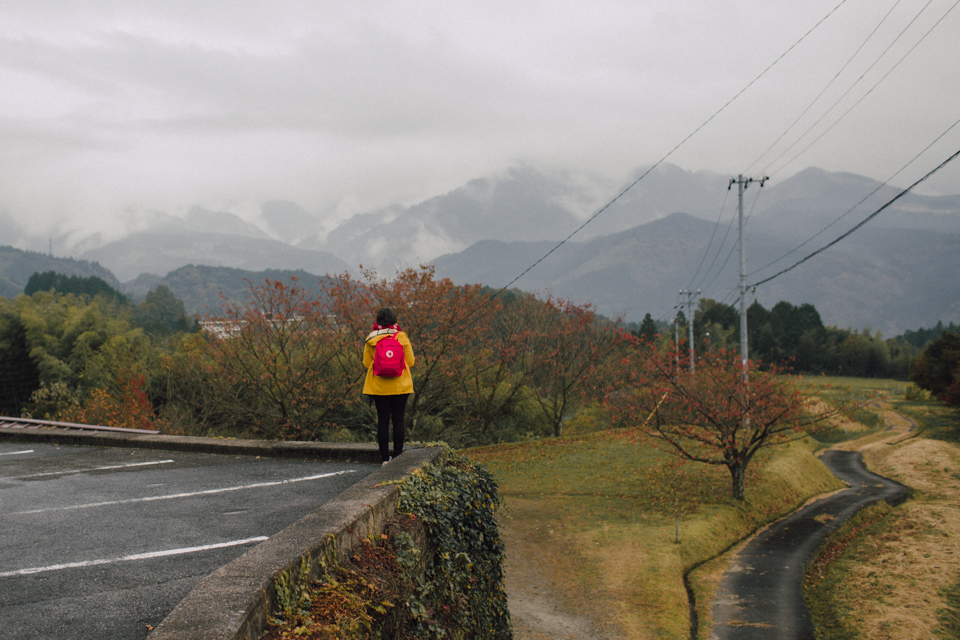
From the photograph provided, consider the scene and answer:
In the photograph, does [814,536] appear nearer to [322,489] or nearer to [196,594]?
[322,489]

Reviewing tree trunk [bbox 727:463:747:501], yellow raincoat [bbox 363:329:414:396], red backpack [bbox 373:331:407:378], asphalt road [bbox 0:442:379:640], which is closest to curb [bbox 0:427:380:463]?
asphalt road [bbox 0:442:379:640]

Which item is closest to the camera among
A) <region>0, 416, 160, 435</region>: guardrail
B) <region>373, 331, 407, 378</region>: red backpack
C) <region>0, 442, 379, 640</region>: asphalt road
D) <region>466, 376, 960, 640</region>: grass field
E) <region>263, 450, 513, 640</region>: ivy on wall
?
<region>263, 450, 513, 640</region>: ivy on wall

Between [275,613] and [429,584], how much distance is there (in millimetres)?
2228

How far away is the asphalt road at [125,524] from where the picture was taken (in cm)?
412

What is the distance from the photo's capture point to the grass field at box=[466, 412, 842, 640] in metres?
12.1

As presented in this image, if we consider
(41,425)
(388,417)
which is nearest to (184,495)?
(388,417)

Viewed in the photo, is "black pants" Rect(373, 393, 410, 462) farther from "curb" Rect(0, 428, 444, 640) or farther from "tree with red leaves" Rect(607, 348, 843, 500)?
"tree with red leaves" Rect(607, 348, 843, 500)

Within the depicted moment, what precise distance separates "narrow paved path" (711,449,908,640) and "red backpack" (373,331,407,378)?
9081 mm

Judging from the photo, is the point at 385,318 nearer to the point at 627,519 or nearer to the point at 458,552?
the point at 458,552

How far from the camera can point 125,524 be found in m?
5.91

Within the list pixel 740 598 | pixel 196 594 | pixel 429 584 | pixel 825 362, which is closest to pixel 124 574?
pixel 196 594

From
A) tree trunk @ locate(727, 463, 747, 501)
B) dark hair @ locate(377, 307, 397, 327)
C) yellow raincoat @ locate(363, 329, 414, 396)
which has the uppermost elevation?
dark hair @ locate(377, 307, 397, 327)

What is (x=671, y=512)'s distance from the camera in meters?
17.5

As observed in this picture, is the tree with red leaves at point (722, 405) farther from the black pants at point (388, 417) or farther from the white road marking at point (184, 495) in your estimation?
the white road marking at point (184, 495)
